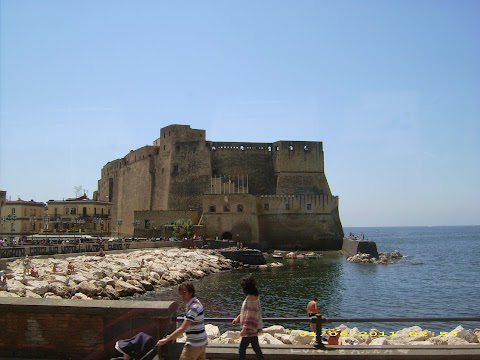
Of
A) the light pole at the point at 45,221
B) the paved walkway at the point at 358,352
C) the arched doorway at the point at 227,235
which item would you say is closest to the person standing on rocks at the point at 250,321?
the paved walkway at the point at 358,352

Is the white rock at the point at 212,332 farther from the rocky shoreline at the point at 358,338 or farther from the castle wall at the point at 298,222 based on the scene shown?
the castle wall at the point at 298,222

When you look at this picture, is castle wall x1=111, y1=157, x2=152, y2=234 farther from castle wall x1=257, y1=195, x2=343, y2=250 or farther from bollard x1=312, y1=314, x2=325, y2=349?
bollard x1=312, y1=314, x2=325, y2=349

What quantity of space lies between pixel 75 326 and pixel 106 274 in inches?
650

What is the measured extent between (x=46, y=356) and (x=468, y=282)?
27.0 m

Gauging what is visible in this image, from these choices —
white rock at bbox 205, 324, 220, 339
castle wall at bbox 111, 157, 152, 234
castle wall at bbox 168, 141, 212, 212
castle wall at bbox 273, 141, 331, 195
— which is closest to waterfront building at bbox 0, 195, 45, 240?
castle wall at bbox 111, 157, 152, 234

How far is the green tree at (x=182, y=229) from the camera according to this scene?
41406 millimetres

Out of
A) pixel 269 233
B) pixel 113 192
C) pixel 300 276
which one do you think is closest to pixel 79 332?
pixel 300 276

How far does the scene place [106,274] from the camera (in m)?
21.6

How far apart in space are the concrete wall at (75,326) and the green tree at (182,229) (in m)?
35.5

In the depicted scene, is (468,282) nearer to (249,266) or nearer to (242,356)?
(249,266)

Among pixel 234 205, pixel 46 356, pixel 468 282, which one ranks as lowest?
pixel 468 282

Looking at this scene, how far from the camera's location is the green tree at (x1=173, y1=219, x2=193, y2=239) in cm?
4141

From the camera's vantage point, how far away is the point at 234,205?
141 feet

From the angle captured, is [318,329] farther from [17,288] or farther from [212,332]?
[17,288]
